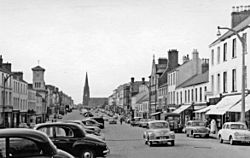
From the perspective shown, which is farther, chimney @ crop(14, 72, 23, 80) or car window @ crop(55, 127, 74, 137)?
chimney @ crop(14, 72, 23, 80)

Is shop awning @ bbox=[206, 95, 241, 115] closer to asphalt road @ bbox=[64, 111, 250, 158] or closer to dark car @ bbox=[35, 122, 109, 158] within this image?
asphalt road @ bbox=[64, 111, 250, 158]

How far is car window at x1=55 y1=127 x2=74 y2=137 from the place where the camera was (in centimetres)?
1664

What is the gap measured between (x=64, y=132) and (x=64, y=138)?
0.26 metres

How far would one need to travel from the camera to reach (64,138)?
1661 centimetres

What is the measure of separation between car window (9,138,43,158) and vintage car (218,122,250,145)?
838 inches

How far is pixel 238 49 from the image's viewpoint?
43.4 m

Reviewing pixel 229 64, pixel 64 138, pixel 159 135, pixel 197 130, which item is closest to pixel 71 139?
pixel 64 138

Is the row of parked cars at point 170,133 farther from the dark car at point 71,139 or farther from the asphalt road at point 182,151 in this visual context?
the dark car at point 71,139

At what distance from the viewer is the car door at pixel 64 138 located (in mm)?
16391

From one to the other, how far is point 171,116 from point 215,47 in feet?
43.8

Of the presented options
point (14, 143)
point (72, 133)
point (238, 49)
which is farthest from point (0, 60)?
point (14, 143)

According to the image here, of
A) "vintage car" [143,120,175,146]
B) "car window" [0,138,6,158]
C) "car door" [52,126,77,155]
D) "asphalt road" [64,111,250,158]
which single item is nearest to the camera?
"car window" [0,138,6,158]

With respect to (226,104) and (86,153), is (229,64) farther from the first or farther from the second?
(86,153)

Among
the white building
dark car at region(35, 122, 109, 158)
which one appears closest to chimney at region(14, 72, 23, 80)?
the white building
